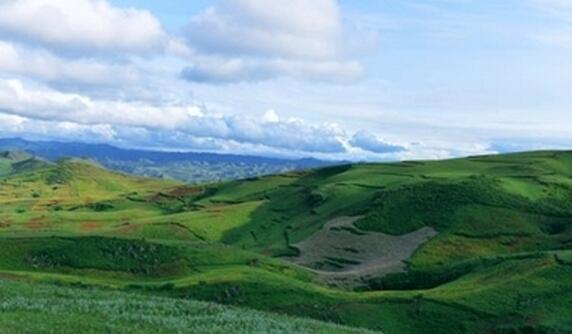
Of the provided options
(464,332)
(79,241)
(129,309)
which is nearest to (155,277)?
(79,241)

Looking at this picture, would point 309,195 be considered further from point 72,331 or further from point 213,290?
point 72,331

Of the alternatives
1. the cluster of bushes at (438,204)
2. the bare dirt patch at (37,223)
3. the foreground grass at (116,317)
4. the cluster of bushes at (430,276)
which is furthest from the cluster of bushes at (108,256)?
the foreground grass at (116,317)

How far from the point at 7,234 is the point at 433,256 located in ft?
192

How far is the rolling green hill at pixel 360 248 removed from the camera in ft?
225

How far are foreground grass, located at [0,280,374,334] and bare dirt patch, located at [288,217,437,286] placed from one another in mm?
49450

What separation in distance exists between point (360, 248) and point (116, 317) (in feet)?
252

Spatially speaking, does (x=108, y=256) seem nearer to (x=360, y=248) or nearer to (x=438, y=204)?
(x=360, y=248)

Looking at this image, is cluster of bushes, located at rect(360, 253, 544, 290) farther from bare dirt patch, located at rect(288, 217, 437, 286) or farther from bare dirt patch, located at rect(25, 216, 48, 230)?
bare dirt patch, located at rect(25, 216, 48, 230)

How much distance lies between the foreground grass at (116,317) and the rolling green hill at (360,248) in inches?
107

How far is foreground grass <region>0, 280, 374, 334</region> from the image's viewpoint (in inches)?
1203

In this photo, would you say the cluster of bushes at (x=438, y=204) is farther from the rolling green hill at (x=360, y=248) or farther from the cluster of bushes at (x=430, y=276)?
the cluster of bushes at (x=430, y=276)

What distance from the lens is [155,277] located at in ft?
279

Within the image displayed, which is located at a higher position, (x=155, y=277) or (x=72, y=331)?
(x=72, y=331)

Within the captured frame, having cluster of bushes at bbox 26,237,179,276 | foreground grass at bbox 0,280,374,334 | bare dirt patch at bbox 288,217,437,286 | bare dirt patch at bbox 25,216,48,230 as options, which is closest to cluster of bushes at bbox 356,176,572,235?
bare dirt patch at bbox 288,217,437,286
